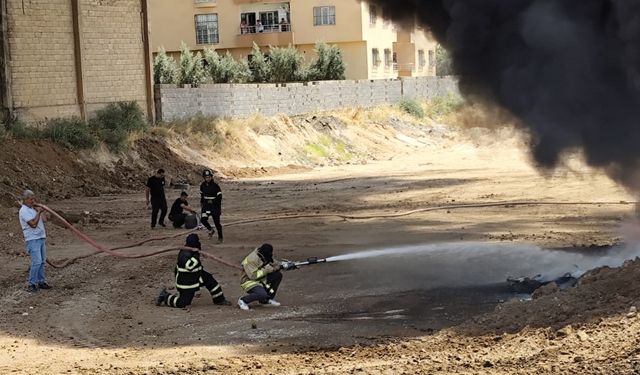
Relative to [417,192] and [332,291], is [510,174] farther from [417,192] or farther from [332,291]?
[332,291]

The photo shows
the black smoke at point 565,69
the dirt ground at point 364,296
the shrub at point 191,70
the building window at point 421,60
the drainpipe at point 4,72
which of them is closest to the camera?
the dirt ground at point 364,296

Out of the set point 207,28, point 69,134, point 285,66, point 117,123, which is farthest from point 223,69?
point 69,134

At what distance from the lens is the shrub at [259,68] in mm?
57844

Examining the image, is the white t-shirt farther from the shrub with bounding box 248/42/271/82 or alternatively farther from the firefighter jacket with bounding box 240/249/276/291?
the shrub with bounding box 248/42/271/82

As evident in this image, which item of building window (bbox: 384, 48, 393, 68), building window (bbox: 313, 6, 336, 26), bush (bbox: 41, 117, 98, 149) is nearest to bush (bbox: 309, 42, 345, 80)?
building window (bbox: 313, 6, 336, 26)

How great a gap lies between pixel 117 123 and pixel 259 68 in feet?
78.6

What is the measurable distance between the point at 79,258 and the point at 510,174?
20121 millimetres

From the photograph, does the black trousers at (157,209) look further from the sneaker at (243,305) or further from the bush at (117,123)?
the bush at (117,123)

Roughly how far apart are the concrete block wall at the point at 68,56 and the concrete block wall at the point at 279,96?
6.89 feet

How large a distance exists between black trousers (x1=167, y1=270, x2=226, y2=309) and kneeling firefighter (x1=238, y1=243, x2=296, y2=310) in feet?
1.50

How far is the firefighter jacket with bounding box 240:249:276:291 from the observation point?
13.7 meters

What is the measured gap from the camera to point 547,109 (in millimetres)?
14797

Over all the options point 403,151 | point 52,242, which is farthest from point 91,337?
point 403,151

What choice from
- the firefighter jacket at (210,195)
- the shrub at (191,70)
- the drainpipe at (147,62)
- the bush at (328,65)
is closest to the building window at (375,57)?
the bush at (328,65)
